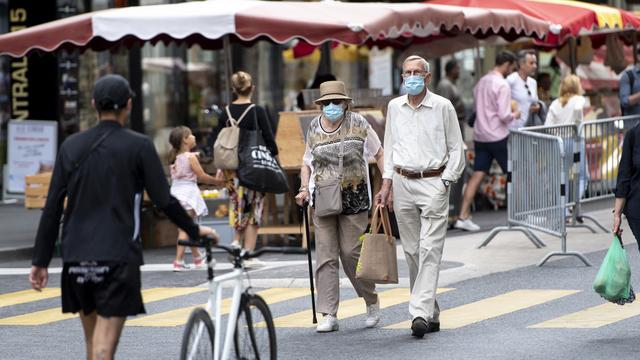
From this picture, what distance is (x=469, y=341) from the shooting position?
9.58 meters

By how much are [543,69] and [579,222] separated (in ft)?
35.0

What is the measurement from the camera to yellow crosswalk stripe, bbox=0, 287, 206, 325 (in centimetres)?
1135

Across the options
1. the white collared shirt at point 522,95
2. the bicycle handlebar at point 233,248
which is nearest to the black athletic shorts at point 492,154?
the white collared shirt at point 522,95

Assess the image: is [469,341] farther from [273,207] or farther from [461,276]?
[273,207]

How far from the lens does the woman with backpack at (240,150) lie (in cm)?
1426

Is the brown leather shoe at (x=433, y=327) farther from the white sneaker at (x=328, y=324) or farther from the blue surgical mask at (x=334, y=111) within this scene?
the blue surgical mask at (x=334, y=111)

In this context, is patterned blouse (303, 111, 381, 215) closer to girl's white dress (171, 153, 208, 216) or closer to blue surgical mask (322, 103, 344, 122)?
blue surgical mask (322, 103, 344, 122)

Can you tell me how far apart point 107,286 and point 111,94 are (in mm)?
872

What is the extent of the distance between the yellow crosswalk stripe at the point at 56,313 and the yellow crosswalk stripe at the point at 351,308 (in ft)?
5.17

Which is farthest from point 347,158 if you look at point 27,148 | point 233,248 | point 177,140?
point 27,148

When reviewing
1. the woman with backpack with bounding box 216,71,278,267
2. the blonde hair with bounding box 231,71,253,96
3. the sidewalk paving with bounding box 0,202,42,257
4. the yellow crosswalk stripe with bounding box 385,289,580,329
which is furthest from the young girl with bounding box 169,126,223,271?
the yellow crosswalk stripe with bounding box 385,289,580,329

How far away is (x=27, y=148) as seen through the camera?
1972 centimetres

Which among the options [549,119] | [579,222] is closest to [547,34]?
[549,119]

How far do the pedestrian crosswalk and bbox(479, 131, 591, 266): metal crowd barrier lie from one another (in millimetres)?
2409
